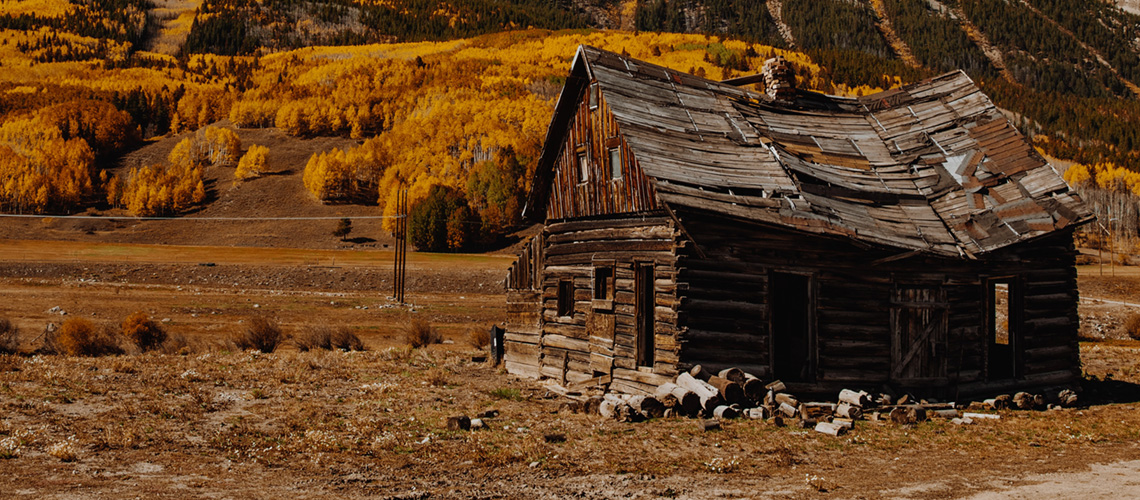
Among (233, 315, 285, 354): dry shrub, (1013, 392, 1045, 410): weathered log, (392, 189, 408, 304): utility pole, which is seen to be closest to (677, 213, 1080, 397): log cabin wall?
(1013, 392, 1045, 410): weathered log

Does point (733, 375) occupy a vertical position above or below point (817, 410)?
above

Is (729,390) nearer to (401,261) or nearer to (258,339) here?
(258,339)

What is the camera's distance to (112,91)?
557ft

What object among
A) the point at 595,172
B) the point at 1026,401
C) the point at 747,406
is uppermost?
the point at 595,172

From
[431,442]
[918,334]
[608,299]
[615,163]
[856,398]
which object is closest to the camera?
[431,442]

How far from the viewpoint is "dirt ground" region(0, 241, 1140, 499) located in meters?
8.58

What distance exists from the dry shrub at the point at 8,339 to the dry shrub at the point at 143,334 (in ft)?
9.61

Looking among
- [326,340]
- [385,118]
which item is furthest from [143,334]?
[385,118]

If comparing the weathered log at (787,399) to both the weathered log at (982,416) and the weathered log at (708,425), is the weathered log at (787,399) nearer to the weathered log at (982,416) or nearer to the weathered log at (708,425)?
the weathered log at (708,425)

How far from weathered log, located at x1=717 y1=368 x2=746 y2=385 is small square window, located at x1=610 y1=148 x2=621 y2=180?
4673 millimetres

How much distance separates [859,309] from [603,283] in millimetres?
5314

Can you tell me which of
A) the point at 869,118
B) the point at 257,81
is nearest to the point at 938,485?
the point at 869,118

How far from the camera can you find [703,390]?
1320 cm

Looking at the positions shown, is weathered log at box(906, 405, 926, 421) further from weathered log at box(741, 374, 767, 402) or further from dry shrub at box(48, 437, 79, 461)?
dry shrub at box(48, 437, 79, 461)
